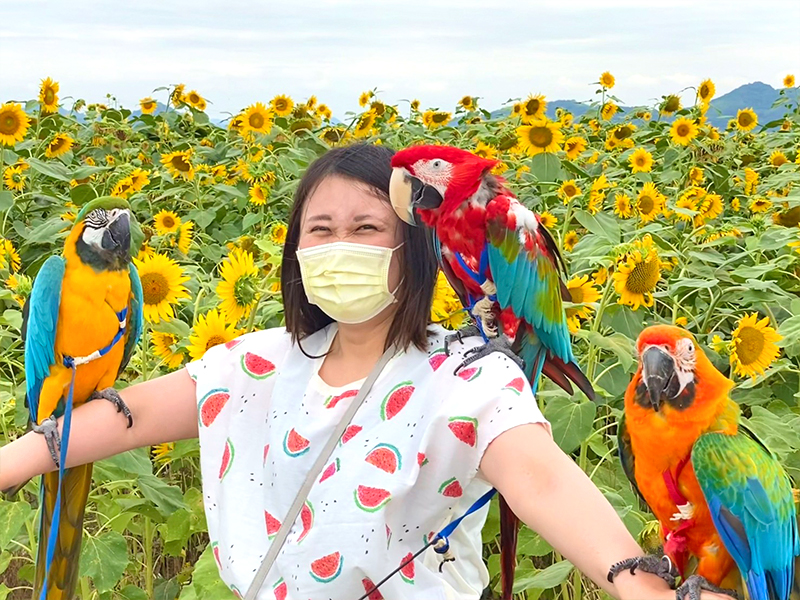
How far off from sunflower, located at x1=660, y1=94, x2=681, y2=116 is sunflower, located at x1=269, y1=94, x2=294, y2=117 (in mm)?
2610

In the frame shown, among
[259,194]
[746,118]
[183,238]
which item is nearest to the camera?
[183,238]

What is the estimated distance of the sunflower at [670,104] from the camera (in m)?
Result: 6.05

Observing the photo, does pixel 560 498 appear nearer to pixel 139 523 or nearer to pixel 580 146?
pixel 139 523

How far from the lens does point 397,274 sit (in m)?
1.55

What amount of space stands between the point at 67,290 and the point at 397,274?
1.88ft

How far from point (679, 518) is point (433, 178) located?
2.07 feet

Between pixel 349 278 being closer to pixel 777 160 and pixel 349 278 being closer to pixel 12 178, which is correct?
pixel 12 178

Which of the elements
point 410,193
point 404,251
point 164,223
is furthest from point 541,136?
point 410,193

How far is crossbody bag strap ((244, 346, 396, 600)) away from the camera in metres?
1.50

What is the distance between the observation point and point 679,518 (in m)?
1.25

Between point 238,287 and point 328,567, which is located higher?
point 238,287

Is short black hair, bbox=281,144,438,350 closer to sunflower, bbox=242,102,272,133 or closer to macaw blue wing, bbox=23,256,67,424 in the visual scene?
macaw blue wing, bbox=23,256,67,424

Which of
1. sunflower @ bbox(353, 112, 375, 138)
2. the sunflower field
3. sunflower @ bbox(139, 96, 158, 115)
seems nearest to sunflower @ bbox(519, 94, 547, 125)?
the sunflower field

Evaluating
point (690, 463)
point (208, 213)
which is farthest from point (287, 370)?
point (208, 213)
